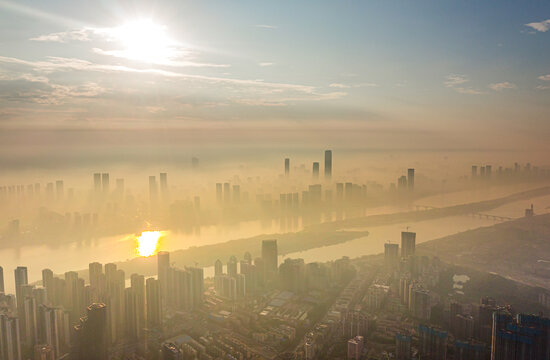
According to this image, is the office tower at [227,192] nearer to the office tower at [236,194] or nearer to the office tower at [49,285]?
the office tower at [236,194]

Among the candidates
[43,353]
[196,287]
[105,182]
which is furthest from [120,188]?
[43,353]

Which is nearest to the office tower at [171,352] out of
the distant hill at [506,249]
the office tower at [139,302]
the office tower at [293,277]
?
the office tower at [139,302]

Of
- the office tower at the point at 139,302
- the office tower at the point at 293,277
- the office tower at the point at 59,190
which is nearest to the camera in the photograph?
the office tower at the point at 139,302

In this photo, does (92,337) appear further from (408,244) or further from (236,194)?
(236,194)

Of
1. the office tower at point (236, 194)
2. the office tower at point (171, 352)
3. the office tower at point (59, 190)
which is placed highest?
the office tower at point (59, 190)

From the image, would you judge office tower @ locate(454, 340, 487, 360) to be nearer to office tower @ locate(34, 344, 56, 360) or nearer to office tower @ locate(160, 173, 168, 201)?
office tower @ locate(34, 344, 56, 360)

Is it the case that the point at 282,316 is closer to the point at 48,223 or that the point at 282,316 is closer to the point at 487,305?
the point at 487,305
